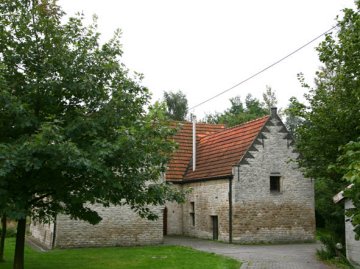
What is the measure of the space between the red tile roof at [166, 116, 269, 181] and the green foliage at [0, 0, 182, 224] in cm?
1235

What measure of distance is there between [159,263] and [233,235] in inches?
312

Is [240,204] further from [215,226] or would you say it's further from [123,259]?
[123,259]

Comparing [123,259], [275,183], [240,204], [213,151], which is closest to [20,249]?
[123,259]

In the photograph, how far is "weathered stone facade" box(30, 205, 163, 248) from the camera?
2050cm

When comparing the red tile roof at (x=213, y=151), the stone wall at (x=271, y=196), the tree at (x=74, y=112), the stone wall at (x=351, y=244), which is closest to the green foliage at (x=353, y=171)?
the tree at (x=74, y=112)

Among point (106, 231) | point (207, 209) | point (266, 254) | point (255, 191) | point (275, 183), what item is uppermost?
point (275, 183)

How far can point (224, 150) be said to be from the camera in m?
25.0

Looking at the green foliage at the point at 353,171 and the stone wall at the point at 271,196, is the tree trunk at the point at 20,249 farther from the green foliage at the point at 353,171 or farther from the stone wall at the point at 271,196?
the stone wall at the point at 271,196

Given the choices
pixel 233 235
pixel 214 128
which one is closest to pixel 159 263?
pixel 233 235

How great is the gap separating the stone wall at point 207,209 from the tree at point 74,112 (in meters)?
12.1

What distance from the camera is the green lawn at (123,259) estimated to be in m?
14.4

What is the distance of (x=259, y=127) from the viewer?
2359cm

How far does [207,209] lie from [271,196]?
12.0 ft

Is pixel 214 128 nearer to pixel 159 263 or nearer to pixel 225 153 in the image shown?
pixel 225 153
